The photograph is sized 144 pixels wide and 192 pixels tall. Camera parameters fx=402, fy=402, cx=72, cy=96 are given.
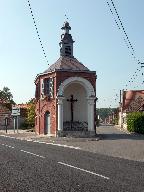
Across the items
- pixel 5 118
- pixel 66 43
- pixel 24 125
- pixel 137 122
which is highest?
pixel 66 43

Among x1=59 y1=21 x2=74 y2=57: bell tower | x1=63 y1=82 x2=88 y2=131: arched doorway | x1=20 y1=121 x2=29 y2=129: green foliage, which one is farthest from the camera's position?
x1=20 y1=121 x2=29 y2=129: green foliage

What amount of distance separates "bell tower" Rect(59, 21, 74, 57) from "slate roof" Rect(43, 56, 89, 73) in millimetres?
1048

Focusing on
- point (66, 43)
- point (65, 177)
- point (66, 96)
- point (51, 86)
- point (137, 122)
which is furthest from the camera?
point (137, 122)

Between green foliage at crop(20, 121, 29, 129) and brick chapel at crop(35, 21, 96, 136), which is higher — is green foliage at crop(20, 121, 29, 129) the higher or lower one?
the lower one

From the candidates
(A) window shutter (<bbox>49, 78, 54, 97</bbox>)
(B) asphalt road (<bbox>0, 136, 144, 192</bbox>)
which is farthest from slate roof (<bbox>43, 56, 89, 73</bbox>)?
(B) asphalt road (<bbox>0, 136, 144, 192</bbox>)

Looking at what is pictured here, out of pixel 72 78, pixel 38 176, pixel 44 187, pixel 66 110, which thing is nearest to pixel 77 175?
pixel 38 176

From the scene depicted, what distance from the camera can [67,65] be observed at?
44.9 metres

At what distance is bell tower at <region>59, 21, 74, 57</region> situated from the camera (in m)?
49.2

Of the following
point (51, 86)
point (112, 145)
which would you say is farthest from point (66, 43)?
point (112, 145)

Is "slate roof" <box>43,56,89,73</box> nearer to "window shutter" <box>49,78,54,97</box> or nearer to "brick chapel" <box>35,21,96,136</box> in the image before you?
"brick chapel" <box>35,21,96,136</box>

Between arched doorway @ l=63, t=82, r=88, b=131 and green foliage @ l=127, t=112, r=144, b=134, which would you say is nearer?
arched doorway @ l=63, t=82, r=88, b=131

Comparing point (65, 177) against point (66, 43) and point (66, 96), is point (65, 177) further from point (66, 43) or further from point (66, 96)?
point (66, 43)

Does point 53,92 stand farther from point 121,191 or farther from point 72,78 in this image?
point 121,191

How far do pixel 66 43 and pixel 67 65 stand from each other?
18.5 feet
